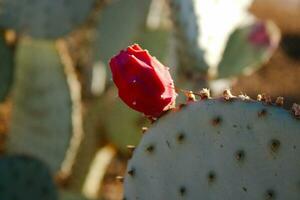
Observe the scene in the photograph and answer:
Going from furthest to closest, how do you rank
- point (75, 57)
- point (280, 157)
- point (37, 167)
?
point (75, 57)
point (37, 167)
point (280, 157)

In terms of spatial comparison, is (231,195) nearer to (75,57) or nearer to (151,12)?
(151,12)

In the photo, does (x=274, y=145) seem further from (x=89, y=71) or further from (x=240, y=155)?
(x=89, y=71)

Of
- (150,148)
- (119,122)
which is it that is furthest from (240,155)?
(119,122)

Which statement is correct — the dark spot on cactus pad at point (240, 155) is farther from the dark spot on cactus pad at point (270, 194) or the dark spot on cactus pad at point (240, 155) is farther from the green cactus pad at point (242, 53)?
the green cactus pad at point (242, 53)

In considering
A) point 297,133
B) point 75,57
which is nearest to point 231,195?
point 297,133

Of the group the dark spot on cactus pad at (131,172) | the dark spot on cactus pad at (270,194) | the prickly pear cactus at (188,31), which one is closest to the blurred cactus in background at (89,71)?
the prickly pear cactus at (188,31)

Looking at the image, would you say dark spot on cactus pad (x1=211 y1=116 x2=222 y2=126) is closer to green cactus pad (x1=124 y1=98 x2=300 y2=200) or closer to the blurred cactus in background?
green cactus pad (x1=124 y1=98 x2=300 y2=200)
